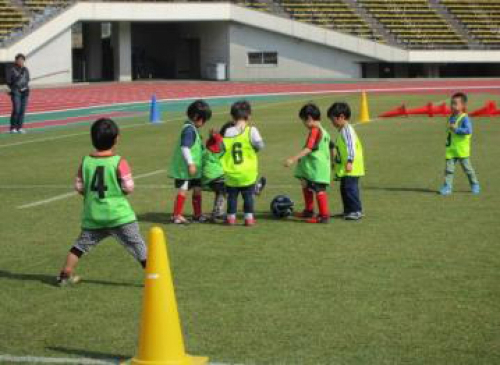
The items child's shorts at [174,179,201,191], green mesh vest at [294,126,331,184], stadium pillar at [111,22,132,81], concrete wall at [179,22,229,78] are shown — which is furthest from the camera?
concrete wall at [179,22,229,78]

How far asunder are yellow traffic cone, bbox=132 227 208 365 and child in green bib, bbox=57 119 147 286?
220cm

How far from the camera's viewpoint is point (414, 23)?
56906mm

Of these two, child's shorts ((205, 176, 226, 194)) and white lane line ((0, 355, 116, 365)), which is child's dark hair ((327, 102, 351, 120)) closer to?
child's shorts ((205, 176, 226, 194))

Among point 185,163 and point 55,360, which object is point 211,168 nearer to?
point 185,163

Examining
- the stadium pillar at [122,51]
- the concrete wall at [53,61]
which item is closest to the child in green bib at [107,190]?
the concrete wall at [53,61]

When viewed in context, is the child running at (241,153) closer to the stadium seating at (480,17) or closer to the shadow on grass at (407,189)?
the shadow on grass at (407,189)

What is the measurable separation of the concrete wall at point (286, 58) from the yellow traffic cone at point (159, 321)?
161 ft

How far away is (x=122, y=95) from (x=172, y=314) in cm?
3581

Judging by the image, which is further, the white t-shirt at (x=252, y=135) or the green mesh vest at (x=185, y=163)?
the green mesh vest at (x=185, y=163)

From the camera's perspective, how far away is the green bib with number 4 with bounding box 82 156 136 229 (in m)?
8.41

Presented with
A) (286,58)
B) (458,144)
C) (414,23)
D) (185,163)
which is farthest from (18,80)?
(414,23)

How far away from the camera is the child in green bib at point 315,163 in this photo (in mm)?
11664

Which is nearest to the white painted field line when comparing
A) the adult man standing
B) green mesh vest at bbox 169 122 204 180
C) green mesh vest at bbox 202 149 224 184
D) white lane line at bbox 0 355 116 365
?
white lane line at bbox 0 355 116 365

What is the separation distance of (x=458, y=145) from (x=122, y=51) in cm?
4026
